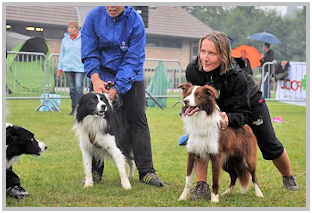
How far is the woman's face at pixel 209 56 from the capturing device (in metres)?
4.17

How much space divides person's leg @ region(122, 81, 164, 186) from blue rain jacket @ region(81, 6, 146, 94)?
7.4 inches

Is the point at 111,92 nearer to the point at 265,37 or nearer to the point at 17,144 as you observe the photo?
the point at 17,144

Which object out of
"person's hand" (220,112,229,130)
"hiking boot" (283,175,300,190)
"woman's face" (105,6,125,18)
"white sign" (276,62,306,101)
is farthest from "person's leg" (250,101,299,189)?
"white sign" (276,62,306,101)

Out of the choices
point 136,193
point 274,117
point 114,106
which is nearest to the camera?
point 136,193

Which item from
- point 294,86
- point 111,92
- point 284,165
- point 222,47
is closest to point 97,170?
point 111,92

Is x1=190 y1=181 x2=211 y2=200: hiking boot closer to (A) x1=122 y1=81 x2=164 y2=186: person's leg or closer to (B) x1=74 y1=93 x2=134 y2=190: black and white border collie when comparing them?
(A) x1=122 y1=81 x2=164 y2=186: person's leg

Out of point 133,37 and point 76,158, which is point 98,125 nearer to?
point 133,37

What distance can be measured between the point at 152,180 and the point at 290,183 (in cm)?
141

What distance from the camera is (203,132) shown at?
421 cm

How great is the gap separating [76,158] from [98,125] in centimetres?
155

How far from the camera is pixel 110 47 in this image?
500 centimetres

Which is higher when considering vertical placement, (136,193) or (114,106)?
(114,106)

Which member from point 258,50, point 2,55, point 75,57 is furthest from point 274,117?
point 2,55

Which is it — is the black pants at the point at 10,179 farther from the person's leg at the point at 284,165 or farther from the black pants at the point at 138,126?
the person's leg at the point at 284,165
